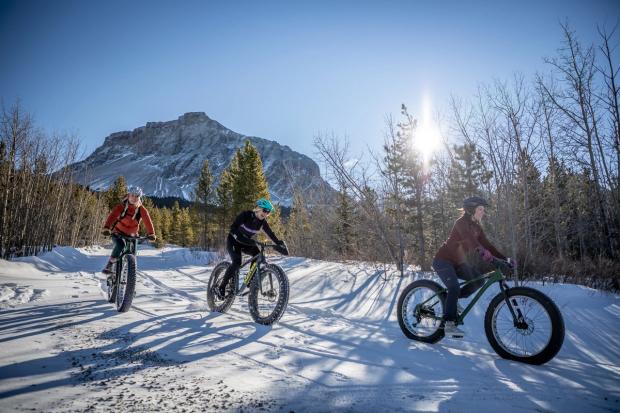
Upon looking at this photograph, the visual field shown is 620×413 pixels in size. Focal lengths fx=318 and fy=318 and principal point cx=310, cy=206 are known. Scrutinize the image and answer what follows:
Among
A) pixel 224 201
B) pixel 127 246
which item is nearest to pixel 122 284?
pixel 127 246

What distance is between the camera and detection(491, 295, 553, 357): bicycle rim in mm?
3725

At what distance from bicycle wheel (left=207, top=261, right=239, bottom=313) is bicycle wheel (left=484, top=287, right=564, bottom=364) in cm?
395

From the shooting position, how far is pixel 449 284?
14.4 ft

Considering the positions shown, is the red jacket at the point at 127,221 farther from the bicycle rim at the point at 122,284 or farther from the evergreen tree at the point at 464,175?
the evergreen tree at the point at 464,175

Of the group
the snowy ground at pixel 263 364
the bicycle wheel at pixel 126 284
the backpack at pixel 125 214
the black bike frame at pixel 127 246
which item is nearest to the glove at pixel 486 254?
the snowy ground at pixel 263 364

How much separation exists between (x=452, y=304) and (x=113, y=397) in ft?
12.7

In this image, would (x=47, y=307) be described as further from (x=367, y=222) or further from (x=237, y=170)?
(x=237, y=170)

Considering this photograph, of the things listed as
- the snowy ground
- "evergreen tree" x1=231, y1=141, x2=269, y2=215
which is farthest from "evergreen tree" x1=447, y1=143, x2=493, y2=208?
"evergreen tree" x1=231, y1=141, x2=269, y2=215

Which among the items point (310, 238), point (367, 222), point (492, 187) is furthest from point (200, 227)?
point (492, 187)

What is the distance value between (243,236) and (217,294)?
115cm

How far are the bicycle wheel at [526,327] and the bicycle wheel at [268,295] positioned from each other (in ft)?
9.39

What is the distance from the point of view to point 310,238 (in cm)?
2278

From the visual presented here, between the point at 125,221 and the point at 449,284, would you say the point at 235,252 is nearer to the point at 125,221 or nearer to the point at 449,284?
the point at 125,221

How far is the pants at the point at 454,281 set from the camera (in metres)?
4.27
